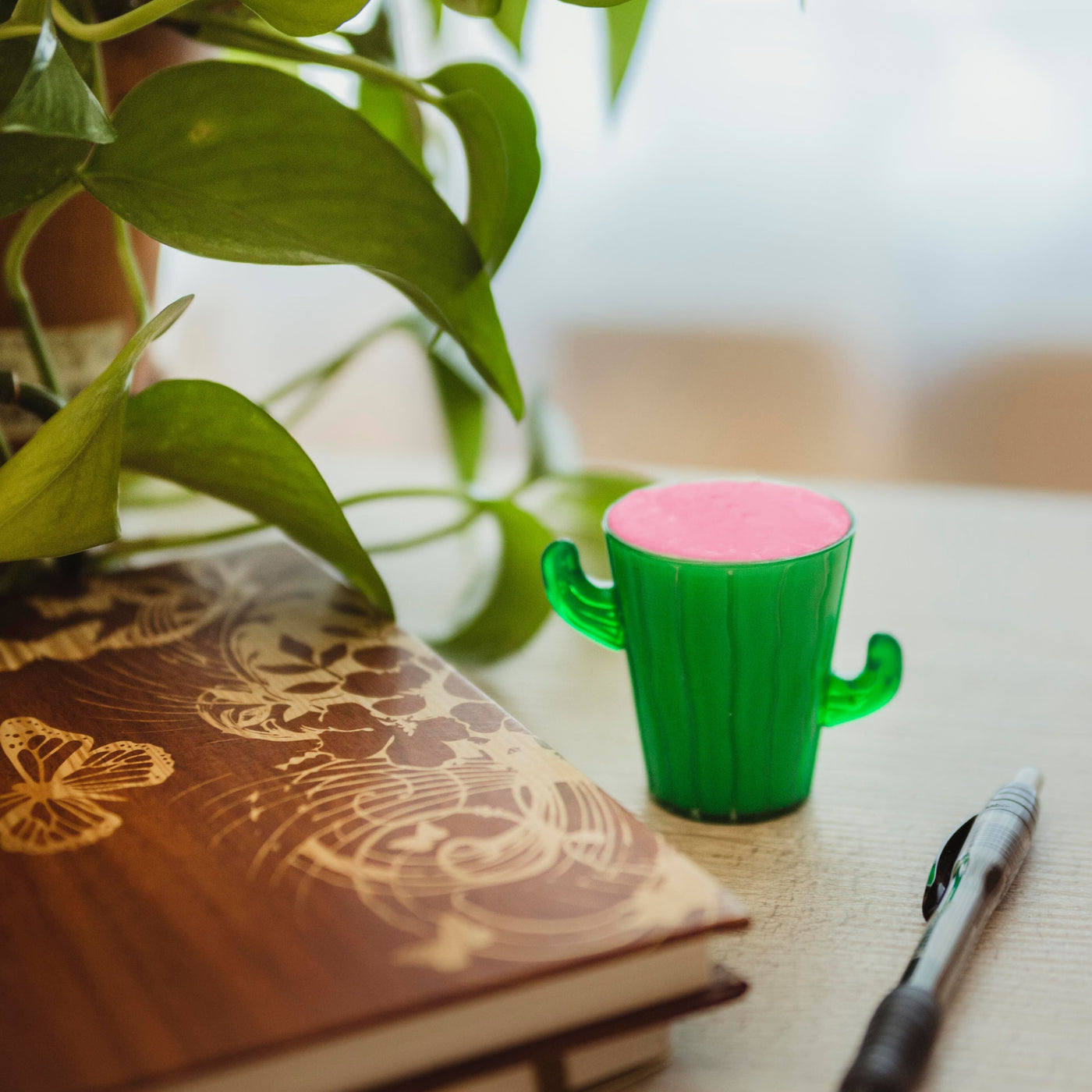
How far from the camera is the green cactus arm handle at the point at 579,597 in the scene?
1.16 feet

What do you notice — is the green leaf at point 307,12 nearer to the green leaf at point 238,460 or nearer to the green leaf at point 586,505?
the green leaf at point 238,460

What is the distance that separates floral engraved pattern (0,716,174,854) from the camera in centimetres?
27

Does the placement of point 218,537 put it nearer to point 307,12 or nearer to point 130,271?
point 130,271

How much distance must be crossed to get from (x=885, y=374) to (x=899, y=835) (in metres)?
0.75

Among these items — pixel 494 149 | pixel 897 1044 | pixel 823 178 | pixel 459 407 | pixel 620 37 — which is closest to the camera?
pixel 897 1044

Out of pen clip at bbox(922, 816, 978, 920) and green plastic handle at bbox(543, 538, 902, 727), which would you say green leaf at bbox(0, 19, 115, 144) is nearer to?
green plastic handle at bbox(543, 538, 902, 727)

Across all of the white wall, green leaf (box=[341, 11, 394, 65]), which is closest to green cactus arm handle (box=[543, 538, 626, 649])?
green leaf (box=[341, 11, 394, 65])

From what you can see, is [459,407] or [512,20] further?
[459,407]

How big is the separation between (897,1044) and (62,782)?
206 mm

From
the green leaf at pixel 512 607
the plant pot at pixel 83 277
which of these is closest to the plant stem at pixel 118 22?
the plant pot at pixel 83 277

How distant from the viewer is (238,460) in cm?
36

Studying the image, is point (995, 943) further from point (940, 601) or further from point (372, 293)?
point (372, 293)

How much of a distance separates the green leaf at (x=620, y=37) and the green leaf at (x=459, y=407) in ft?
0.51

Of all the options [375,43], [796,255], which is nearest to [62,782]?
[375,43]
